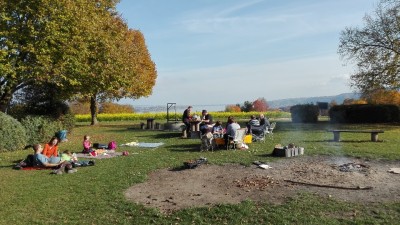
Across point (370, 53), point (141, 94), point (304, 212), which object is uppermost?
point (370, 53)

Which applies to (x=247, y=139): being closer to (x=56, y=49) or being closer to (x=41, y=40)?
(x=56, y=49)

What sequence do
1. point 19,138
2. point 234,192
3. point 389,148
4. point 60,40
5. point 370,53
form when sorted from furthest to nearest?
1. point 370,53
2. point 60,40
3. point 19,138
4. point 389,148
5. point 234,192

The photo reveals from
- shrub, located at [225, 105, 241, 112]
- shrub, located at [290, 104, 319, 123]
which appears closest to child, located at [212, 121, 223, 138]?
shrub, located at [290, 104, 319, 123]

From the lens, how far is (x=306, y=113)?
120 feet

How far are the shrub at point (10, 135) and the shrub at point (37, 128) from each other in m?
1.11

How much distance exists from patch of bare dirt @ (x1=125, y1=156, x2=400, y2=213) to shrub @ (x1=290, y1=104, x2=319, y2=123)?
24.0 meters

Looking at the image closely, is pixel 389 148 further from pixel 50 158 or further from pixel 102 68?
pixel 102 68

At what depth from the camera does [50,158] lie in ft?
44.0

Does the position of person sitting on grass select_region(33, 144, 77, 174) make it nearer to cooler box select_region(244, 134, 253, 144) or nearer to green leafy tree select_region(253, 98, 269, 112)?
cooler box select_region(244, 134, 253, 144)

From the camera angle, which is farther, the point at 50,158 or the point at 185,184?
the point at 50,158

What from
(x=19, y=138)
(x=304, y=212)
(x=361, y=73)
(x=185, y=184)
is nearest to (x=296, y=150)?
(x=185, y=184)

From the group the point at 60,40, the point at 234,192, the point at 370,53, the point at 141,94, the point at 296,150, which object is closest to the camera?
the point at 234,192

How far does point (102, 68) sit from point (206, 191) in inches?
625

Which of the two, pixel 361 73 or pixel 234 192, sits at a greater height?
pixel 361 73
